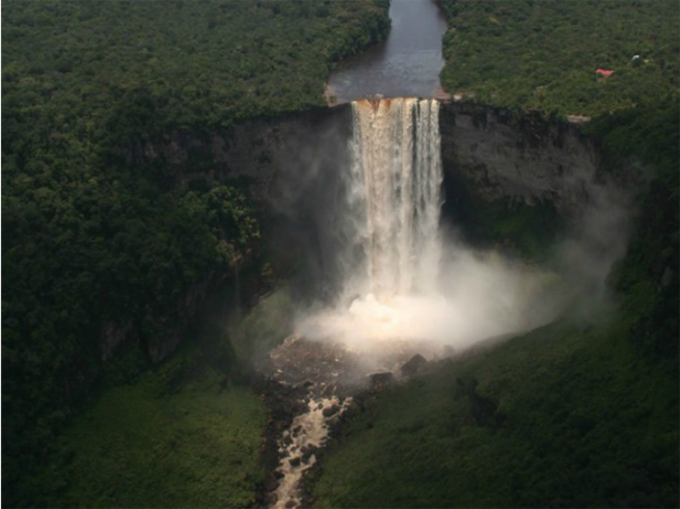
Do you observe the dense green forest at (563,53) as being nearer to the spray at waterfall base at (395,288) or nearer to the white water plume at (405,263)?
the white water plume at (405,263)

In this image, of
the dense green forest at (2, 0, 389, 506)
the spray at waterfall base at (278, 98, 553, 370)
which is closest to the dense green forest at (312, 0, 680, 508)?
the spray at waterfall base at (278, 98, 553, 370)

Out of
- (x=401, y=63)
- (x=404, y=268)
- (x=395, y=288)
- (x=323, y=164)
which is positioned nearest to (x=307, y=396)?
(x=395, y=288)

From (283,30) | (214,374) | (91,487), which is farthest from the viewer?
(283,30)

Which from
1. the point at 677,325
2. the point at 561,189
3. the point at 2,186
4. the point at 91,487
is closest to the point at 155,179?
the point at 2,186

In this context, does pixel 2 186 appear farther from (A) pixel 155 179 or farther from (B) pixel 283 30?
(B) pixel 283 30

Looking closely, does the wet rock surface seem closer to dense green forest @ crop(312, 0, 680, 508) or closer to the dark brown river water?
dense green forest @ crop(312, 0, 680, 508)
